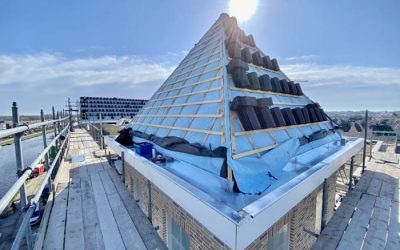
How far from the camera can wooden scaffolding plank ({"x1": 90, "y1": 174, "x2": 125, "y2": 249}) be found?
3139 mm

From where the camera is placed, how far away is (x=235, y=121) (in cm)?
378

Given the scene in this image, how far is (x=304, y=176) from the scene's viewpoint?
3316 mm

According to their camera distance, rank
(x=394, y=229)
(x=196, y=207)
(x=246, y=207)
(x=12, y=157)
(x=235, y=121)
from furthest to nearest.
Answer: (x=394, y=229)
(x=235, y=121)
(x=12, y=157)
(x=196, y=207)
(x=246, y=207)

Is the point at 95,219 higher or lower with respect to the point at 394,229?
higher

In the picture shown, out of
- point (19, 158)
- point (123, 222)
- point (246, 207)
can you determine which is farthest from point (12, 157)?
point (246, 207)

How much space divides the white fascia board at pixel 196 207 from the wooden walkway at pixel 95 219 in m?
0.92

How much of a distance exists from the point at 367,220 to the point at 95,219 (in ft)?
21.3

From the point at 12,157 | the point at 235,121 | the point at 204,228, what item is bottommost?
the point at 204,228

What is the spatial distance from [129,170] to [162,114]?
2.18 m

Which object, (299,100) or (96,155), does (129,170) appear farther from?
(299,100)

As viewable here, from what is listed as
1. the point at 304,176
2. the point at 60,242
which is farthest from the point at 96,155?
the point at 304,176

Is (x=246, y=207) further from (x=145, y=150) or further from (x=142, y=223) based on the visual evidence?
(x=145, y=150)

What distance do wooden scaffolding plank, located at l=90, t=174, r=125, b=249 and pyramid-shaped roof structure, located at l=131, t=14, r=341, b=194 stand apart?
1.80 m

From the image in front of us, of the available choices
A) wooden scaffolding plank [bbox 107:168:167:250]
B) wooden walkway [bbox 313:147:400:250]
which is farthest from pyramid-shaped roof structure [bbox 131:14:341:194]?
wooden walkway [bbox 313:147:400:250]
